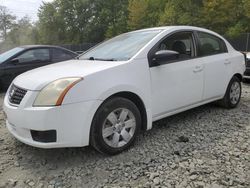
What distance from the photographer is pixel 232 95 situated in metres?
5.01

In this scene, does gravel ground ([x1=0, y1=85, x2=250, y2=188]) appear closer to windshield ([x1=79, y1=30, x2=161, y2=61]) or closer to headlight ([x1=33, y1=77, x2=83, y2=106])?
headlight ([x1=33, y1=77, x2=83, y2=106])

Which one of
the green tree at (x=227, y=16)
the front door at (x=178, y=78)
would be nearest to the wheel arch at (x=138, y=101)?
the front door at (x=178, y=78)

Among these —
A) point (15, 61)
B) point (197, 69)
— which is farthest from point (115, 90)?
point (15, 61)

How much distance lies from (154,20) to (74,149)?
31894 millimetres

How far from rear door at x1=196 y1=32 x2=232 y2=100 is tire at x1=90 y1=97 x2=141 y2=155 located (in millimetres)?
1580

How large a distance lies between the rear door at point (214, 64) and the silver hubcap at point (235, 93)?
27cm

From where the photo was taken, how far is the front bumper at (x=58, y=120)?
2809 mm

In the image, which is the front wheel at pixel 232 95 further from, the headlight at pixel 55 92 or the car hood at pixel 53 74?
the headlight at pixel 55 92

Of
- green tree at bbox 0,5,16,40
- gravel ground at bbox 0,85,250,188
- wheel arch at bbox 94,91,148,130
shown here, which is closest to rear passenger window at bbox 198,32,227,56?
gravel ground at bbox 0,85,250,188

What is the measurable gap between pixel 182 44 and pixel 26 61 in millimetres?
4972

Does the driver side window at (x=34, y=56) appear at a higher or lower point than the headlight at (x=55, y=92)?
higher

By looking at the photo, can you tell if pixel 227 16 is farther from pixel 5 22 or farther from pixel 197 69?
pixel 5 22

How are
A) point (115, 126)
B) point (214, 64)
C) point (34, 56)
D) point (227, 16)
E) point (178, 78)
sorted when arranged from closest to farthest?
point (115, 126) → point (178, 78) → point (214, 64) → point (34, 56) → point (227, 16)

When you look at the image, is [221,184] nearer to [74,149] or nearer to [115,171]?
[115,171]
